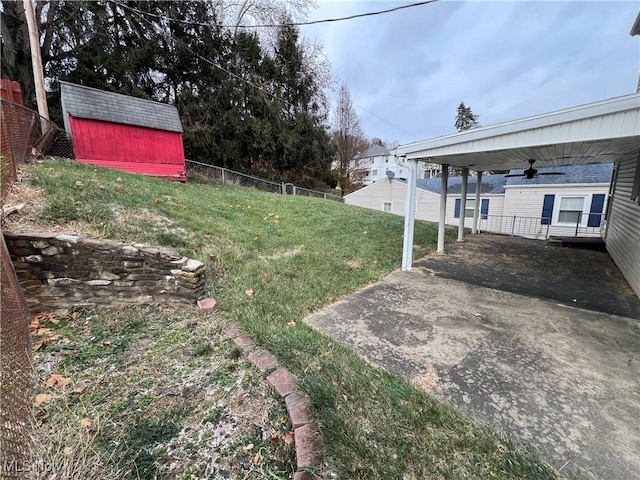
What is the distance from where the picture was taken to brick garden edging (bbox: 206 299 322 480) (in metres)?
1.53

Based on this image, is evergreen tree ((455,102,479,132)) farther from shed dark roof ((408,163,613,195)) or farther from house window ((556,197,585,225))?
house window ((556,197,585,225))

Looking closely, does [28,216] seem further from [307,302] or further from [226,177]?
[226,177]

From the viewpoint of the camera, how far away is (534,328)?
3.15 metres

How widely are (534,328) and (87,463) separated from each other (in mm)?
3916

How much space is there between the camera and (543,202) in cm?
1269

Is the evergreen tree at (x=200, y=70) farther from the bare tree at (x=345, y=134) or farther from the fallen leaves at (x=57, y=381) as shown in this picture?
the fallen leaves at (x=57, y=381)

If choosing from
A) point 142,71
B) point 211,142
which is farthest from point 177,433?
point 142,71

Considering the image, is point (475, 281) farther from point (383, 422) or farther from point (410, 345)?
point (383, 422)

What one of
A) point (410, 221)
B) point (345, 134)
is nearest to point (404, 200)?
point (345, 134)

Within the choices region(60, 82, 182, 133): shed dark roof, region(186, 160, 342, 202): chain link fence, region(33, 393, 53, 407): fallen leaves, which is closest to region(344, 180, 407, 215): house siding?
region(186, 160, 342, 202): chain link fence

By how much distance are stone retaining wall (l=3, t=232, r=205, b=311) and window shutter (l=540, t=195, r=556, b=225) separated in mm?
14663

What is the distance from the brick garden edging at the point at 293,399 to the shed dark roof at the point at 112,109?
900 cm

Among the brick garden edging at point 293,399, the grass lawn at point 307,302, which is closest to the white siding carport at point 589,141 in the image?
the grass lawn at point 307,302

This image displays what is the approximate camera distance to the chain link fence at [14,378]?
4.66 feet
